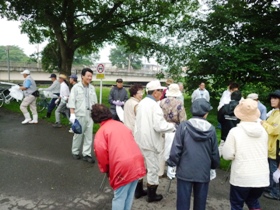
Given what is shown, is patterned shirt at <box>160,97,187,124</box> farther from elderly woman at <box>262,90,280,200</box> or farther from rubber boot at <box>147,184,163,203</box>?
elderly woman at <box>262,90,280,200</box>

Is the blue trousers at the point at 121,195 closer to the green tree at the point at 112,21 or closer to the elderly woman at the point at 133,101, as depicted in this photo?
the elderly woman at the point at 133,101

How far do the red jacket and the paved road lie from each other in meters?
1.18

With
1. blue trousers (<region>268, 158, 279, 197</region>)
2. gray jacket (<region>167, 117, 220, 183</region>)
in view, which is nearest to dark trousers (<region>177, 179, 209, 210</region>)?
gray jacket (<region>167, 117, 220, 183</region>)

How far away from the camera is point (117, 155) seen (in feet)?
8.69

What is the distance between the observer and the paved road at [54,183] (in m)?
3.70

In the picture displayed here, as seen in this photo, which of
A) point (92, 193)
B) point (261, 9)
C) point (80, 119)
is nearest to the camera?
point (92, 193)

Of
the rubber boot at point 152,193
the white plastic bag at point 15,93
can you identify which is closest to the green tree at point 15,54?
the white plastic bag at point 15,93

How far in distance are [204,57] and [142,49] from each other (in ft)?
17.2

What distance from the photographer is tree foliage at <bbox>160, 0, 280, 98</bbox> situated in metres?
10.7

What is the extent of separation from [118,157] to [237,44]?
11109 mm

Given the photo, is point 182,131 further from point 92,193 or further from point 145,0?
point 145,0

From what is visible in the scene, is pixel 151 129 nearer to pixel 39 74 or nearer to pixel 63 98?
pixel 63 98

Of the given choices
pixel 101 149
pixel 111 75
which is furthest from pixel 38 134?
pixel 111 75

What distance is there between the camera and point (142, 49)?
52.1 feet
